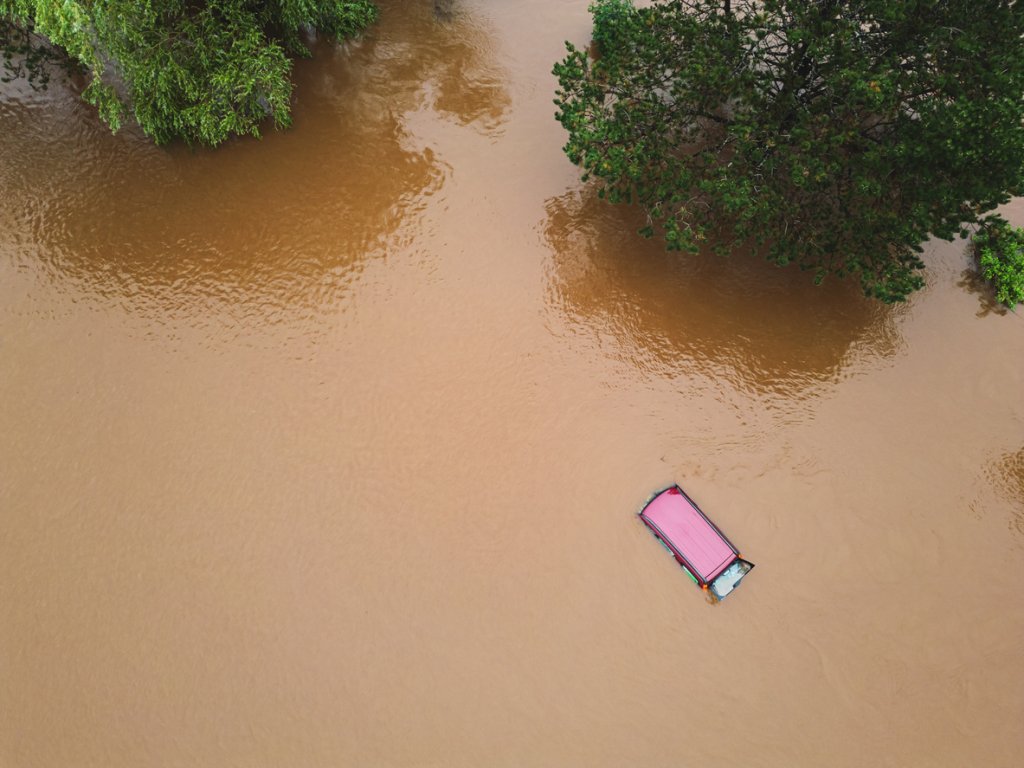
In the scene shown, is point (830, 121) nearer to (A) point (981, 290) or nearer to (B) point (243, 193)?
(A) point (981, 290)

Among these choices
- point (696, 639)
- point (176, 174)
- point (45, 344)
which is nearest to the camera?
point (696, 639)

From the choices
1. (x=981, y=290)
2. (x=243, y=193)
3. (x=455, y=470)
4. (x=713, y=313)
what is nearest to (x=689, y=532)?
(x=455, y=470)

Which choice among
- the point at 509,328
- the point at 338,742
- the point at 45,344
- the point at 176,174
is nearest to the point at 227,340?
the point at 45,344

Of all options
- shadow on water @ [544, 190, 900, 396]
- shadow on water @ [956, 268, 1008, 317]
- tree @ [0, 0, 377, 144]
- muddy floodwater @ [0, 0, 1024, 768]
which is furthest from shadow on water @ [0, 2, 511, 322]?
shadow on water @ [956, 268, 1008, 317]

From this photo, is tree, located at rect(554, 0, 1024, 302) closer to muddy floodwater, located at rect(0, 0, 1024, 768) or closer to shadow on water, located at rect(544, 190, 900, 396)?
shadow on water, located at rect(544, 190, 900, 396)

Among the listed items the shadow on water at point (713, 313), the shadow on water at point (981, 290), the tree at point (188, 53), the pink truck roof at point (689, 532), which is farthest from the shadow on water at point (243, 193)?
the shadow on water at point (981, 290)

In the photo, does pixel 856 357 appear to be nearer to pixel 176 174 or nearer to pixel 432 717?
pixel 432 717

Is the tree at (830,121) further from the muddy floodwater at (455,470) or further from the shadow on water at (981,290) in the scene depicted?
the shadow on water at (981,290)
